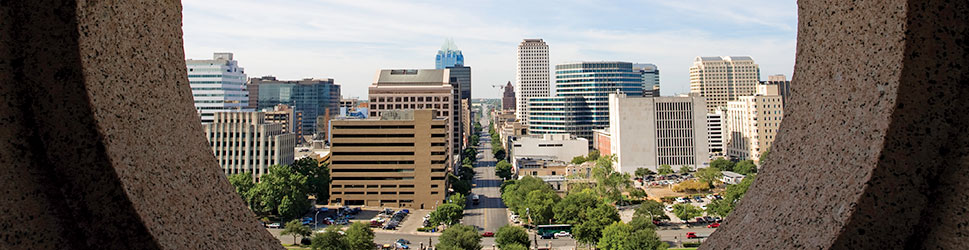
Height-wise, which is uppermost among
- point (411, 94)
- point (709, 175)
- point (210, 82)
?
point (210, 82)

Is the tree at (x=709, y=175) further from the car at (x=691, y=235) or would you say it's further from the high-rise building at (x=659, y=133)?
the car at (x=691, y=235)

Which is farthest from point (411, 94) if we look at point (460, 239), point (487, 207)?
point (460, 239)

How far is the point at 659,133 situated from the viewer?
234ft

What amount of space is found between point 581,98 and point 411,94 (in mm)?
38430

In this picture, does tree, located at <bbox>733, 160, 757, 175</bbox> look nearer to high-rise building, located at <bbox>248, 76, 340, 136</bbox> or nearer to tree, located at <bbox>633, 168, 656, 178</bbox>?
tree, located at <bbox>633, 168, 656, 178</bbox>

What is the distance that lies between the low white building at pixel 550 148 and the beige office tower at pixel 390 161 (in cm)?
3088

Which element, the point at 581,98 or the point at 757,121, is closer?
the point at 757,121

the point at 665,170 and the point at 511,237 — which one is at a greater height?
the point at 665,170

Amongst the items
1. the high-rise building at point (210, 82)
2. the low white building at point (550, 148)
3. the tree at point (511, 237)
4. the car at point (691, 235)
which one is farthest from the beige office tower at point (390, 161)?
the high-rise building at point (210, 82)

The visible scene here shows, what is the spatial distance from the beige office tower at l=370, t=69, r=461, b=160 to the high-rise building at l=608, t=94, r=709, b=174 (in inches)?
989

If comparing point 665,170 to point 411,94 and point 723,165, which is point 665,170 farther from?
point 411,94

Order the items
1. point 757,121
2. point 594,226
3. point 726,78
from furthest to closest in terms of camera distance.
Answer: point 726,78
point 757,121
point 594,226

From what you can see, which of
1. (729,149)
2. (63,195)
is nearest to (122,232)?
(63,195)

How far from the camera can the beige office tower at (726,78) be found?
14112cm
